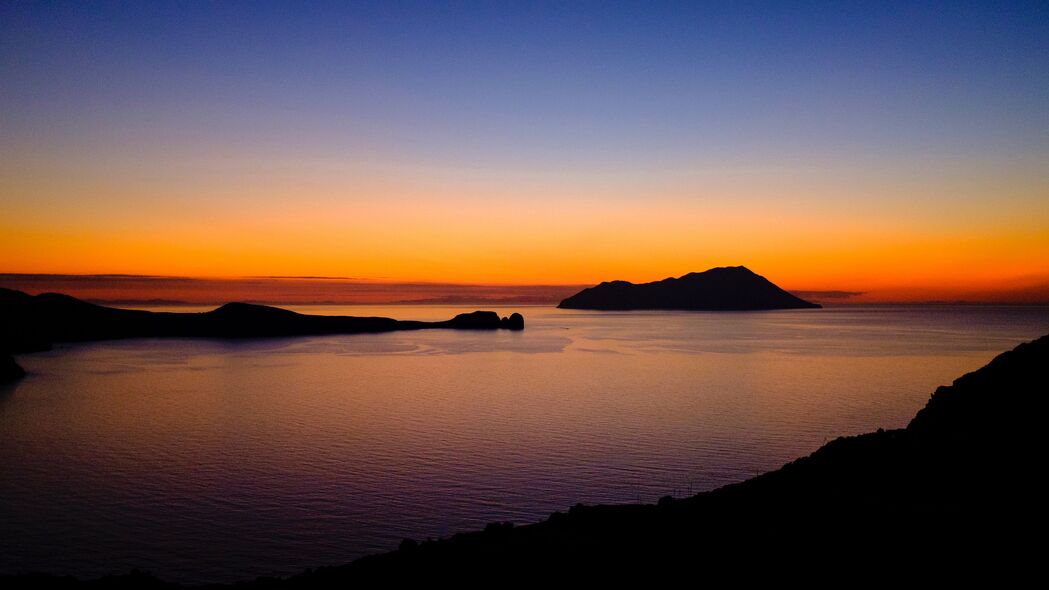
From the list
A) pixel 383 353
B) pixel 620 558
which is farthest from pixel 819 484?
pixel 383 353

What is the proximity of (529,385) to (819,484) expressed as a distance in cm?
3715

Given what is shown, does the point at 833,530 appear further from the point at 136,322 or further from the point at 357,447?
the point at 136,322

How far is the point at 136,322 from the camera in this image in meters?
130

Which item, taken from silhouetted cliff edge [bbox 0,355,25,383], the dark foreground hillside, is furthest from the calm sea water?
the dark foreground hillside

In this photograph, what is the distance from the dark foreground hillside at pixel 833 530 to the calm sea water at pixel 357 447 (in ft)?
17.1

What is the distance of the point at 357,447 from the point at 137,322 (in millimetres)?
123889

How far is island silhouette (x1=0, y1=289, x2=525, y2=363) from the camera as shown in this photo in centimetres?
11519

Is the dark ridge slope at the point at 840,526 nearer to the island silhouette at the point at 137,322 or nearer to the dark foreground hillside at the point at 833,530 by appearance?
the dark foreground hillside at the point at 833,530

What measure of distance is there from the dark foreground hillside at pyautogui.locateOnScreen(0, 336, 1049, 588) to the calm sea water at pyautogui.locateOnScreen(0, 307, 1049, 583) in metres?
5.22

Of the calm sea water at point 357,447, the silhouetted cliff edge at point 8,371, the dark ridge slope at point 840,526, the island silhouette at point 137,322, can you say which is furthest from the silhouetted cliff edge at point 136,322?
the dark ridge slope at point 840,526

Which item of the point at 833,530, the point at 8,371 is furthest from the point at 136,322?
the point at 833,530

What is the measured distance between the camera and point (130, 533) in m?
17.3

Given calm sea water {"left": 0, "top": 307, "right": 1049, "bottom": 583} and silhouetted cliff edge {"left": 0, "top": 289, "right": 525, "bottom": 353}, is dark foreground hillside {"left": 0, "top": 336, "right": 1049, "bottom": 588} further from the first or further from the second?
silhouetted cliff edge {"left": 0, "top": 289, "right": 525, "bottom": 353}

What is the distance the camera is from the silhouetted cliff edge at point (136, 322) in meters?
115
